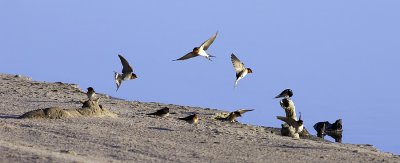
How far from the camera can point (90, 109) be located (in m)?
16.3

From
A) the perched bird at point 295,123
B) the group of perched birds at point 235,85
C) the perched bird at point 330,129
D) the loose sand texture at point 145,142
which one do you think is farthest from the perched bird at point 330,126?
the perched bird at point 295,123

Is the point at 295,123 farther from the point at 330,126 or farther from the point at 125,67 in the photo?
the point at 330,126

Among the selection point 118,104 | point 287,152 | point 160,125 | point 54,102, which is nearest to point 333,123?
point 118,104

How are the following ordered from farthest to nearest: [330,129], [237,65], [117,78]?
1. [330,129]
2. [117,78]
3. [237,65]

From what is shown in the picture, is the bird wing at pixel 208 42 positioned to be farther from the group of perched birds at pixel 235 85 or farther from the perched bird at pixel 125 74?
the perched bird at pixel 125 74

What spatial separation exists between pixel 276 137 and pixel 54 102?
6258 millimetres

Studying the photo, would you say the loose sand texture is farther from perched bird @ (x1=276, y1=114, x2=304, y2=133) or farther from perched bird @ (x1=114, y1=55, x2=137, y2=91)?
perched bird @ (x1=114, y1=55, x2=137, y2=91)

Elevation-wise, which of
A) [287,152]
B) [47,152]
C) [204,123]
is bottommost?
[47,152]

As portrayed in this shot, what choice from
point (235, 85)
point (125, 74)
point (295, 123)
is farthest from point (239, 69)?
point (125, 74)

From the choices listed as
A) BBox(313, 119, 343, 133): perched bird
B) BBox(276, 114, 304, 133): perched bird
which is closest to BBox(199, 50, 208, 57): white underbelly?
BBox(276, 114, 304, 133): perched bird

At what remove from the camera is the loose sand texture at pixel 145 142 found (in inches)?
479

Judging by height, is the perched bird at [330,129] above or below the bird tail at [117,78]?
above

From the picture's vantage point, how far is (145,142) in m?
13.5

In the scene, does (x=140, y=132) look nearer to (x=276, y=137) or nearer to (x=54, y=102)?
(x=276, y=137)
